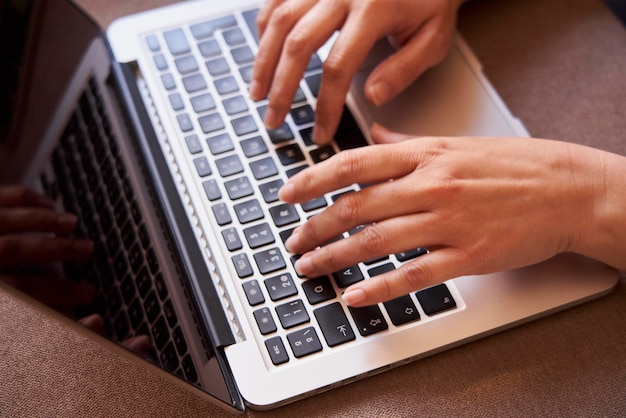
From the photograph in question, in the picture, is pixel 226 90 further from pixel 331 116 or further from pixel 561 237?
pixel 561 237

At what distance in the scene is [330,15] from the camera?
0.77 meters

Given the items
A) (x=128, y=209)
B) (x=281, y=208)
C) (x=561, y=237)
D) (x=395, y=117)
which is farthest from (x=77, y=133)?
(x=561, y=237)

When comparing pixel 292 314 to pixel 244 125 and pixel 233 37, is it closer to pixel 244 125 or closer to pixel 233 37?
pixel 244 125

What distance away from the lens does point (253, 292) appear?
0.66 m

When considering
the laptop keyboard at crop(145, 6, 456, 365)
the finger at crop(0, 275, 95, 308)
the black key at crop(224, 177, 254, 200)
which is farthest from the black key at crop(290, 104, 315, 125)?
the finger at crop(0, 275, 95, 308)

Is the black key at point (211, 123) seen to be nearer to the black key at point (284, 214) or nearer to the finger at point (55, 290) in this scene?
the black key at point (284, 214)

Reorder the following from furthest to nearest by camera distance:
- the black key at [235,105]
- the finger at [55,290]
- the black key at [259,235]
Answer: the black key at [235,105]
the black key at [259,235]
the finger at [55,290]

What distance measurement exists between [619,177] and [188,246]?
1.43 feet

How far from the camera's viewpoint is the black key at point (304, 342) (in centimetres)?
62

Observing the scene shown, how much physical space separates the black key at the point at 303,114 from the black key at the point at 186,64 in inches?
5.4

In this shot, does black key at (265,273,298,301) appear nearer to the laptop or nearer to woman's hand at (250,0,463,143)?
the laptop

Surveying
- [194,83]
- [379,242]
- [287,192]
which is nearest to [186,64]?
[194,83]

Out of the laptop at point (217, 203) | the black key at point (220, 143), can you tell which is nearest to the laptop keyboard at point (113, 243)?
the laptop at point (217, 203)

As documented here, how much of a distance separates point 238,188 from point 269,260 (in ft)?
0.32
